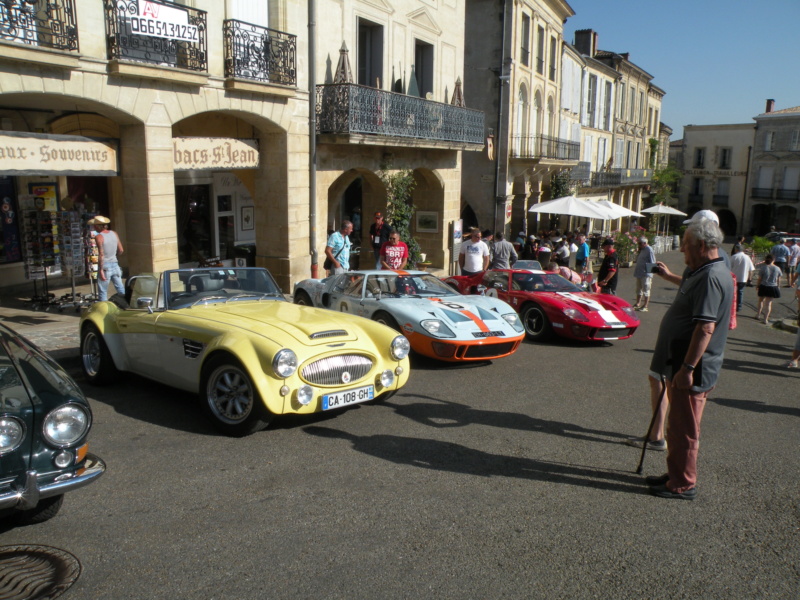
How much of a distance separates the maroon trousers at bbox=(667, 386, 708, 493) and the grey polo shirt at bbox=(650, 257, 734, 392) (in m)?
0.11

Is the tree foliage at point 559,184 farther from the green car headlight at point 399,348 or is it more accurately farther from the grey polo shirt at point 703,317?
the grey polo shirt at point 703,317

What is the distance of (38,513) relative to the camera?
414 centimetres

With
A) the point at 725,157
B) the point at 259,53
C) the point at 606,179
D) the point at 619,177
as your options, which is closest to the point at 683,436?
the point at 259,53

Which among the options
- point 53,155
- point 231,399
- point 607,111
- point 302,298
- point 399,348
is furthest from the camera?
point 607,111

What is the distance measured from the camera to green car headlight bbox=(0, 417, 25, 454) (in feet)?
12.0

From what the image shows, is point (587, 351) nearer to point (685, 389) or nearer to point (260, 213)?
point (685, 389)

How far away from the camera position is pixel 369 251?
19750 mm

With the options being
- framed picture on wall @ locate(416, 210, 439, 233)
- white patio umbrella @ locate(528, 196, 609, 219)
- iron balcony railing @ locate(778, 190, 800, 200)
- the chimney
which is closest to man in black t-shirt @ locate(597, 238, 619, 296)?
white patio umbrella @ locate(528, 196, 609, 219)

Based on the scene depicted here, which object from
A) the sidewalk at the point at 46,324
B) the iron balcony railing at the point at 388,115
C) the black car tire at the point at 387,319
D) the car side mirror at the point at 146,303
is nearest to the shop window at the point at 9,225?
the sidewalk at the point at 46,324

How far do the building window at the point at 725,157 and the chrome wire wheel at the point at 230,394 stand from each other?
210 feet

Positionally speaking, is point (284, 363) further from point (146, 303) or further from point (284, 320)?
point (146, 303)

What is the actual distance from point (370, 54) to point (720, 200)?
5277 centimetres

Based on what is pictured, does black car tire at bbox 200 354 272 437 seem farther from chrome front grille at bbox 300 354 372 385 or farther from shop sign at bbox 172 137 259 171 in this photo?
shop sign at bbox 172 137 259 171

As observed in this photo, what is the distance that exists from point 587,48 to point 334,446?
132 feet
